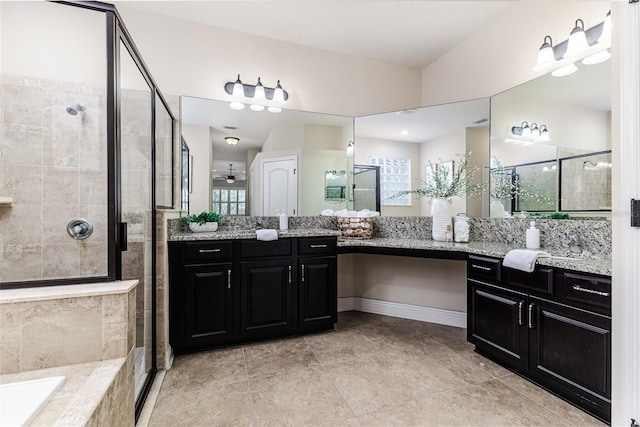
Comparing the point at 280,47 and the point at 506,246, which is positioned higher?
the point at 280,47

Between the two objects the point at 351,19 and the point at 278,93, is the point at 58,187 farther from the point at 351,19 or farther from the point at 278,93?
Result: the point at 351,19

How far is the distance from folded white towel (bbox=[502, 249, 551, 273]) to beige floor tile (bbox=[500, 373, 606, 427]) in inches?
29.4

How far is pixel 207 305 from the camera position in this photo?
7.45ft

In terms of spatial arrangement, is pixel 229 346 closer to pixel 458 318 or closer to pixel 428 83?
pixel 458 318

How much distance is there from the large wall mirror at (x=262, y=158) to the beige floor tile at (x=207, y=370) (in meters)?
1.26

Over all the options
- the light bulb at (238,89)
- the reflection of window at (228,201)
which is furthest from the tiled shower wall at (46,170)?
the light bulb at (238,89)

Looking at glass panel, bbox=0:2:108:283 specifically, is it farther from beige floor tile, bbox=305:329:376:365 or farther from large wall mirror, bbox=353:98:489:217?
large wall mirror, bbox=353:98:489:217

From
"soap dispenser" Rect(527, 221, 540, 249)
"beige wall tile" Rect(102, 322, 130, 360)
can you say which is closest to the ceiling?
"soap dispenser" Rect(527, 221, 540, 249)

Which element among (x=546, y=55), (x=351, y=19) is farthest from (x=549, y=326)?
(x=351, y=19)

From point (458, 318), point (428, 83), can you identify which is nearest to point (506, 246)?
point (458, 318)

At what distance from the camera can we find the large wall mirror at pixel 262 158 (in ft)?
8.95

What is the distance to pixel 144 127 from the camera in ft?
6.61

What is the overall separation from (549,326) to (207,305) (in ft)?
7.75

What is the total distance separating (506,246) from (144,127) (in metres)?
2.94
